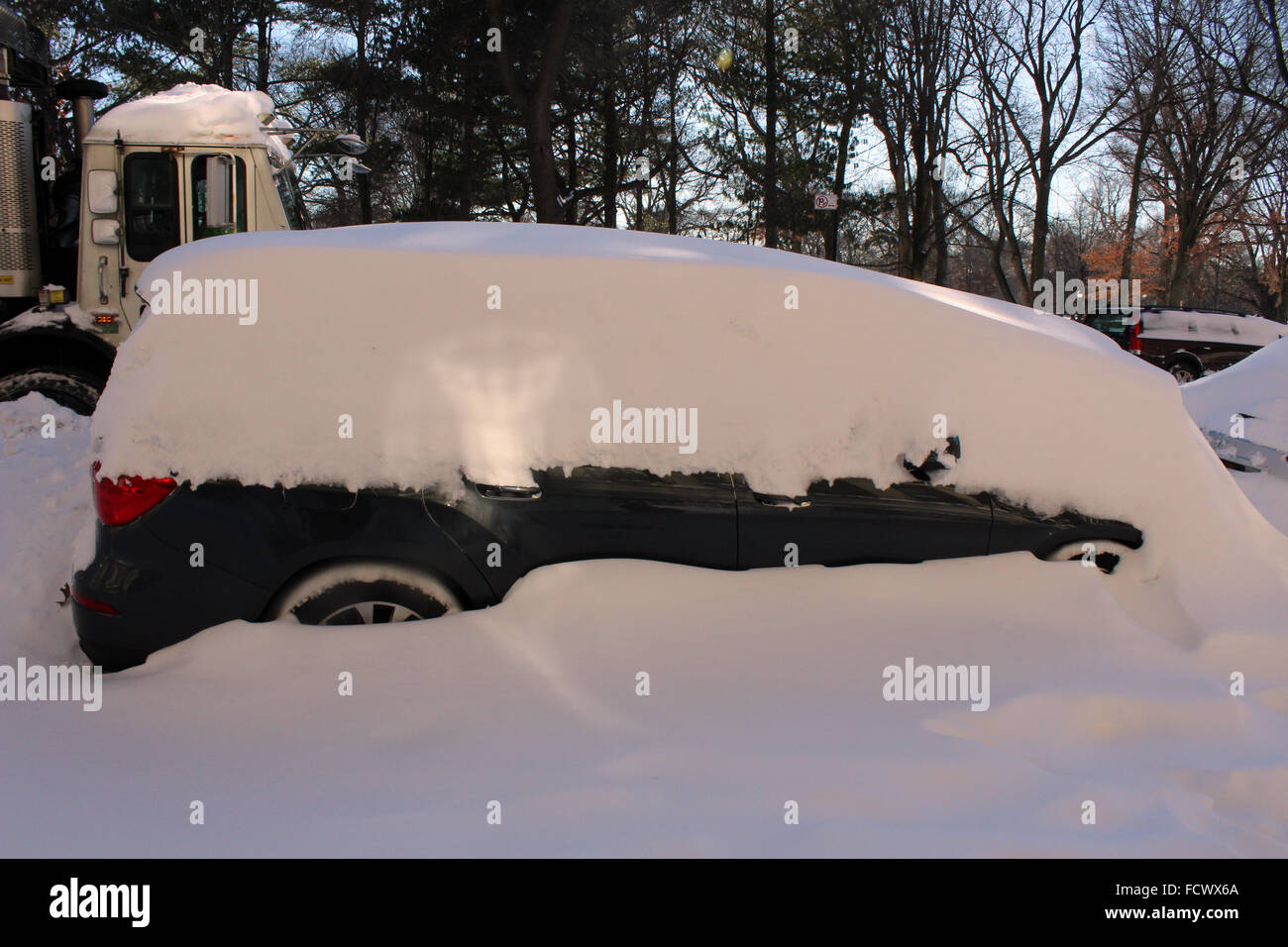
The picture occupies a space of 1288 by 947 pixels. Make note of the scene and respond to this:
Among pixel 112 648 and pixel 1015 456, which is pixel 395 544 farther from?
pixel 1015 456

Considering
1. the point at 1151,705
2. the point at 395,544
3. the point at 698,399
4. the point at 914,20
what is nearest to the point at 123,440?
the point at 395,544

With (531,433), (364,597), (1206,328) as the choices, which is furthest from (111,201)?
(1206,328)

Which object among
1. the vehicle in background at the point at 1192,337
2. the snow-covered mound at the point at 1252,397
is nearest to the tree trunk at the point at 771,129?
the vehicle in background at the point at 1192,337

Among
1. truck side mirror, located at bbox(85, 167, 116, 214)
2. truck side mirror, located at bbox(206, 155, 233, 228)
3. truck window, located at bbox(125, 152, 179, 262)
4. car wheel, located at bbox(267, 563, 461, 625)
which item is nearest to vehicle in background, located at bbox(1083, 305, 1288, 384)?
truck side mirror, located at bbox(206, 155, 233, 228)

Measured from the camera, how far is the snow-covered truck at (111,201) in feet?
23.7

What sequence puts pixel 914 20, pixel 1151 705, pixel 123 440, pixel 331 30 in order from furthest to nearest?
pixel 331 30 → pixel 914 20 → pixel 123 440 → pixel 1151 705

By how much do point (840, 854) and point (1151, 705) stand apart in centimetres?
126

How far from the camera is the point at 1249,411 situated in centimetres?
684

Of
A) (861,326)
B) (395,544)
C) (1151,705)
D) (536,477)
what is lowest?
(1151,705)

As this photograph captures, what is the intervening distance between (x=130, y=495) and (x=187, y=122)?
566 cm

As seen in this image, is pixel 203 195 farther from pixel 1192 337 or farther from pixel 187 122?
pixel 1192 337

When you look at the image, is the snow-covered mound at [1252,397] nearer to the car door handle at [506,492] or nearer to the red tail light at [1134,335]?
the car door handle at [506,492]

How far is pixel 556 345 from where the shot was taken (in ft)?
10.1

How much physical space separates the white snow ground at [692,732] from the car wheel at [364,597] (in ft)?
0.38
